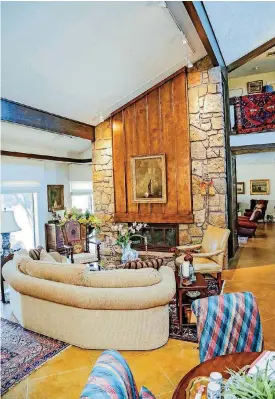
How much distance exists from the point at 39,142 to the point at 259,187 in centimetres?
929

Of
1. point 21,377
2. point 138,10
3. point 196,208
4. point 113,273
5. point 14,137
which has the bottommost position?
point 21,377

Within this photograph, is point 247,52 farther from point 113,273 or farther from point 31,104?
point 113,273

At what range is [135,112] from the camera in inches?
265

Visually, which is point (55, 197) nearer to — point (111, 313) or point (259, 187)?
point (111, 313)

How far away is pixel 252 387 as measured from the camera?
1.16 m

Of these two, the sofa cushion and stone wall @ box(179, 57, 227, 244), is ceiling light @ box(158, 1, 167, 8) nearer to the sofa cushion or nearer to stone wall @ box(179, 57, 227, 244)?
stone wall @ box(179, 57, 227, 244)

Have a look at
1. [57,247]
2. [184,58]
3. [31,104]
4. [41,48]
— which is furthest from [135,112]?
[57,247]

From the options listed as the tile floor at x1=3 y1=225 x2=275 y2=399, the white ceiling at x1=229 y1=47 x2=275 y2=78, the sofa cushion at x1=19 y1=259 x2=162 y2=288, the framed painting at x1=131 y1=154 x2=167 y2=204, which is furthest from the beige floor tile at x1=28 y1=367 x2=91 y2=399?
the white ceiling at x1=229 y1=47 x2=275 y2=78

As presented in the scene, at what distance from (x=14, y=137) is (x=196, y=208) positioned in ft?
13.7

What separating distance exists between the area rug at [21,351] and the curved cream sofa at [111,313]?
0.18 metres

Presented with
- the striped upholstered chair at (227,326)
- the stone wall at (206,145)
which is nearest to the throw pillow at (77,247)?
the stone wall at (206,145)

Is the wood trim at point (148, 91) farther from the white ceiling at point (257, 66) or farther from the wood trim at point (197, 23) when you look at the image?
the white ceiling at point (257, 66)

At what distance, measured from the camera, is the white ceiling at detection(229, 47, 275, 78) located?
8.51m

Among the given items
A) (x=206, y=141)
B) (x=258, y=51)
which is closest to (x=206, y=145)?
(x=206, y=141)
